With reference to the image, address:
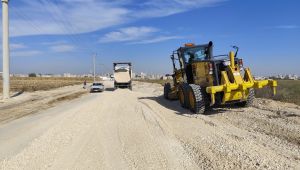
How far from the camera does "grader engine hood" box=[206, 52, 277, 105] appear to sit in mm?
14049

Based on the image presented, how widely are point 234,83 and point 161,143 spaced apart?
6.00 meters

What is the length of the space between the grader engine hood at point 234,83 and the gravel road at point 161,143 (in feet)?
2.55

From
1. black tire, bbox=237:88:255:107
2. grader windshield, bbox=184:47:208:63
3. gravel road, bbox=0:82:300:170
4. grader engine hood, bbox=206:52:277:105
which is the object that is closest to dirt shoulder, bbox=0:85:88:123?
gravel road, bbox=0:82:300:170

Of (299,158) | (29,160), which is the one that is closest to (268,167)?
(299,158)

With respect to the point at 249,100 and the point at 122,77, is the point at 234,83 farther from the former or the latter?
the point at 122,77

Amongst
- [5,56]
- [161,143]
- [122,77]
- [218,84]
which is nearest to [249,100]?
[218,84]

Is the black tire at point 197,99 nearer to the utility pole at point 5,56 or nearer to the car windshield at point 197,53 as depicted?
the car windshield at point 197,53

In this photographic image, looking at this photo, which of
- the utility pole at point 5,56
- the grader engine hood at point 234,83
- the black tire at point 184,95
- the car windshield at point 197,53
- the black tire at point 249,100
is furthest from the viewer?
the utility pole at point 5,56

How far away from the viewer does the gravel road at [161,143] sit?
752cm

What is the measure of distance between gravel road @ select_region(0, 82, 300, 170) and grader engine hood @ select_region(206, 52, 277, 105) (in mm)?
777

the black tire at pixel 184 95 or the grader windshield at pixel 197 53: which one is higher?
the grader windshield at pixel 197 53

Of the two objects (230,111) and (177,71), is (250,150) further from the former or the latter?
(177,71)

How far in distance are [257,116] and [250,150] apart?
5801mm

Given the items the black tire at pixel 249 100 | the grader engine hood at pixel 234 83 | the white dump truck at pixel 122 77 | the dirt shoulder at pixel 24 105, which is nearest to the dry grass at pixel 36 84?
the white dump truck at pixel 122 77
